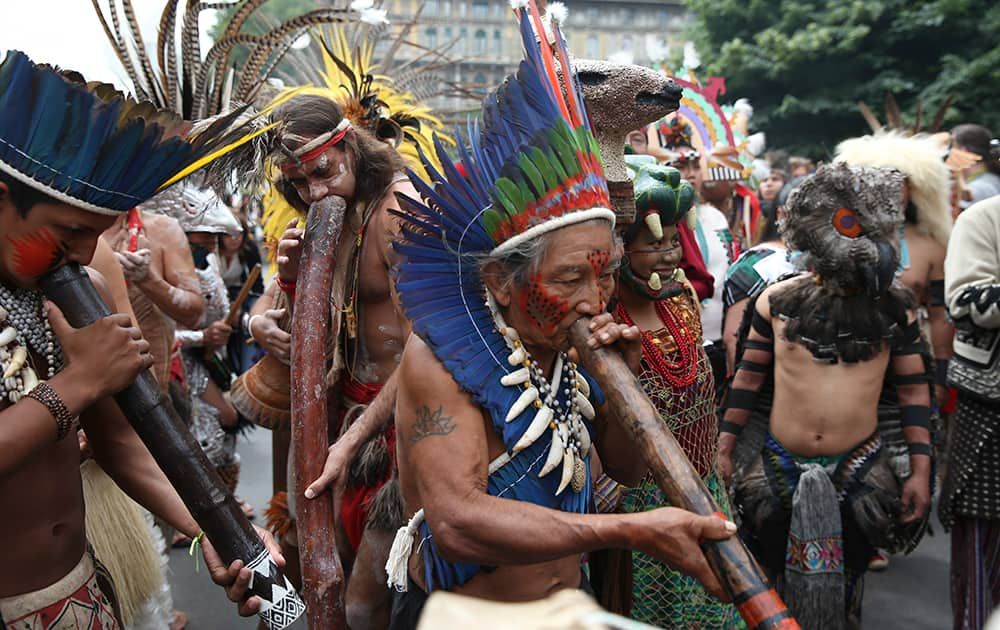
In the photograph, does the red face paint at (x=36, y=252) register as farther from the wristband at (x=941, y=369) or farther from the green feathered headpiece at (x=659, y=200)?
the wristband at (x=941, y=369)

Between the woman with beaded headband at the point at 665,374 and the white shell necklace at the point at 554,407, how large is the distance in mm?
829

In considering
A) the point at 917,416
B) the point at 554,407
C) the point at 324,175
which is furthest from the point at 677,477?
the point at 917,416

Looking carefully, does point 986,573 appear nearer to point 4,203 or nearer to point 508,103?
point 508,103

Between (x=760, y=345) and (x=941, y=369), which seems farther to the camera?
(x=941, y=369)

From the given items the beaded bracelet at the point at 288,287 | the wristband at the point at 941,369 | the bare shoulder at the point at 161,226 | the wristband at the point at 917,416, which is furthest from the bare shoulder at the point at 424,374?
the wristband at the point at 941,369

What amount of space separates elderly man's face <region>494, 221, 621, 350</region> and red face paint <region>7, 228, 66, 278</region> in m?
0.99

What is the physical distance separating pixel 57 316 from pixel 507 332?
40.8 inches

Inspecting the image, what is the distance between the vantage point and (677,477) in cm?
176

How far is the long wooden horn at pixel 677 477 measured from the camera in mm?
1583

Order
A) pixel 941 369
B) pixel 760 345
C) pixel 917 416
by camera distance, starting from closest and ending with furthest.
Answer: pixel 917 416
pixel 760 345
pixel 941 369

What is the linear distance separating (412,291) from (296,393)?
890 mm

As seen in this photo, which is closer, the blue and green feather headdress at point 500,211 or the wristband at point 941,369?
the blue and green feather headdress at point 500,211

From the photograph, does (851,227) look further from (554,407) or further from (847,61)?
(847,61)

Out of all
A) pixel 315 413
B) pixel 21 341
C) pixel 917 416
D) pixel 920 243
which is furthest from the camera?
pixel 920 243
